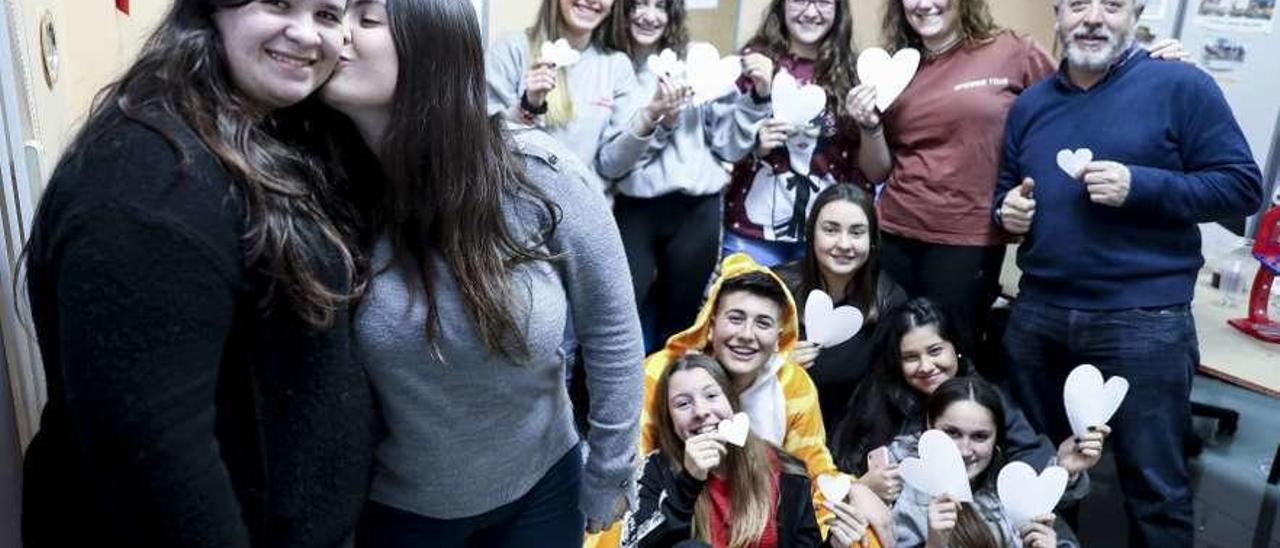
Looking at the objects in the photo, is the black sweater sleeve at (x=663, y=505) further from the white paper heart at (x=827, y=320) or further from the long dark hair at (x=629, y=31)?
the long dark hair at (x=629, y=31)

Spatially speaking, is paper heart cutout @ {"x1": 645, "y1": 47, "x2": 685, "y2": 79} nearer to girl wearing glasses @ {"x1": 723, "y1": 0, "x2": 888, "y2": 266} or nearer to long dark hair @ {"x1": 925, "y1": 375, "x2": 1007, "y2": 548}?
girl wearing glasses @ {"x1": 723, "y1": 0, "x2": 888, "y2": 266}

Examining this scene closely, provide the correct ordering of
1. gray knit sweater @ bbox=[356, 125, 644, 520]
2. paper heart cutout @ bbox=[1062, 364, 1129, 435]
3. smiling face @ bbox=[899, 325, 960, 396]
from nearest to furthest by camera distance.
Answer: gray knit sweater @ bbox=[356, 125, 644, 520] < paper heart cutout @ bbox=[1062, 364, 1129, 435] < smiling face @ bbox=[899, 325, 960, 396]

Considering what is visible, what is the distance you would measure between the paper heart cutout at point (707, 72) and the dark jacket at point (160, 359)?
60.1 inches

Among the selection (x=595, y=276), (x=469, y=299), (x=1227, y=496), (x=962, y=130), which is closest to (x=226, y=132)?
(x=469, y=299)

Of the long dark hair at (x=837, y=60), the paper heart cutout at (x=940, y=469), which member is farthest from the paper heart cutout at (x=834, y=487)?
the long dark hair at (x=837, y=60)

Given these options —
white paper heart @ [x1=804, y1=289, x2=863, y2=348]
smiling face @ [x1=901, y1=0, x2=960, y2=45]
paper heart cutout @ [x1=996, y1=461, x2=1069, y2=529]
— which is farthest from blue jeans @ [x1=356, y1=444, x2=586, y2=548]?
smiling face @ [x1=901, y1=0, x2=960, y2=45]

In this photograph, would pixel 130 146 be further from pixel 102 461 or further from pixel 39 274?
pixel 102 461

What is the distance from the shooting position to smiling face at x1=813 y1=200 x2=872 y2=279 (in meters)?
2.32

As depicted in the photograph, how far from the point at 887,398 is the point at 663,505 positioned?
0.69 metres

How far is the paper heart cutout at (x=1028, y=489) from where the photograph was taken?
1800 millimetres

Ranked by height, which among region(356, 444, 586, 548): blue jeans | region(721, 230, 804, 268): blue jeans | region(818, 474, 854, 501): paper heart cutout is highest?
region(356, 444, 586, 548): blue jeans

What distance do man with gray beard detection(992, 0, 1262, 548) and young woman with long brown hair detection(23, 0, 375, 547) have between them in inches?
62.1

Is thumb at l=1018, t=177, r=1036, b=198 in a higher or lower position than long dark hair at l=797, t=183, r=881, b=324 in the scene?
higher

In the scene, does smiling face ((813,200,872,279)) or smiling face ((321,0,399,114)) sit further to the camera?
smiling face ((813,200,872,279))
